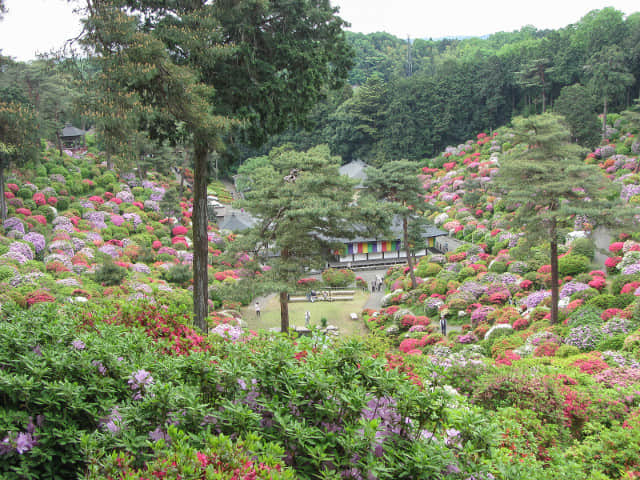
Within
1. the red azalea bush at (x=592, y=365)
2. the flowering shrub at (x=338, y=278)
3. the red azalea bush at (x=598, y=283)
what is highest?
the red azalea bush at (x=598, y=283)

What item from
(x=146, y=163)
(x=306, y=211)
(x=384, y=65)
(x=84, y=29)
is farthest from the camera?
(x=384, y=65)

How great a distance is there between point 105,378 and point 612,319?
12698mm

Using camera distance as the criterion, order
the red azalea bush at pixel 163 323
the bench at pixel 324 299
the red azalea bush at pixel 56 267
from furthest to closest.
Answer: the bench at pixel 324 299 < the red azalea bush at pixel 56 267 < the red azalea bush at pixel 163 323

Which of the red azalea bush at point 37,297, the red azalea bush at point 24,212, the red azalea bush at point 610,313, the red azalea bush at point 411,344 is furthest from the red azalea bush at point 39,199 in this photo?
the red azalea bush at point 610,313

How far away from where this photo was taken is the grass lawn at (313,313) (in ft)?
64.2

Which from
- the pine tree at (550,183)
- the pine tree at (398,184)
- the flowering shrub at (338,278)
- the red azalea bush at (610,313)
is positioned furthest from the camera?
→ the flowering shrub at (338,278)

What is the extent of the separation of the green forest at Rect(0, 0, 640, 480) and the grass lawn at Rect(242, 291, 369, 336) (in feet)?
0.70

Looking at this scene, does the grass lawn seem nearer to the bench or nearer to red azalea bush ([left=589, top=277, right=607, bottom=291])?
the bench

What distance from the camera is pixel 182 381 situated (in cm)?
343

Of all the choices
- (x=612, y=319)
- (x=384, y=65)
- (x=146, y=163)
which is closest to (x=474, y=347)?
(x=612, y=319)

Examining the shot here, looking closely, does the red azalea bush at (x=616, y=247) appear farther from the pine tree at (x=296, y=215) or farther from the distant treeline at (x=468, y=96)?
the distant treeline at (x=468, y=96)

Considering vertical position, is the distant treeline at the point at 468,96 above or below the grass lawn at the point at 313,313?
above

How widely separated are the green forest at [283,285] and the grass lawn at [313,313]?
21 centimetres

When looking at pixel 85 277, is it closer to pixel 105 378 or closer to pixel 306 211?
pixel 306 211
